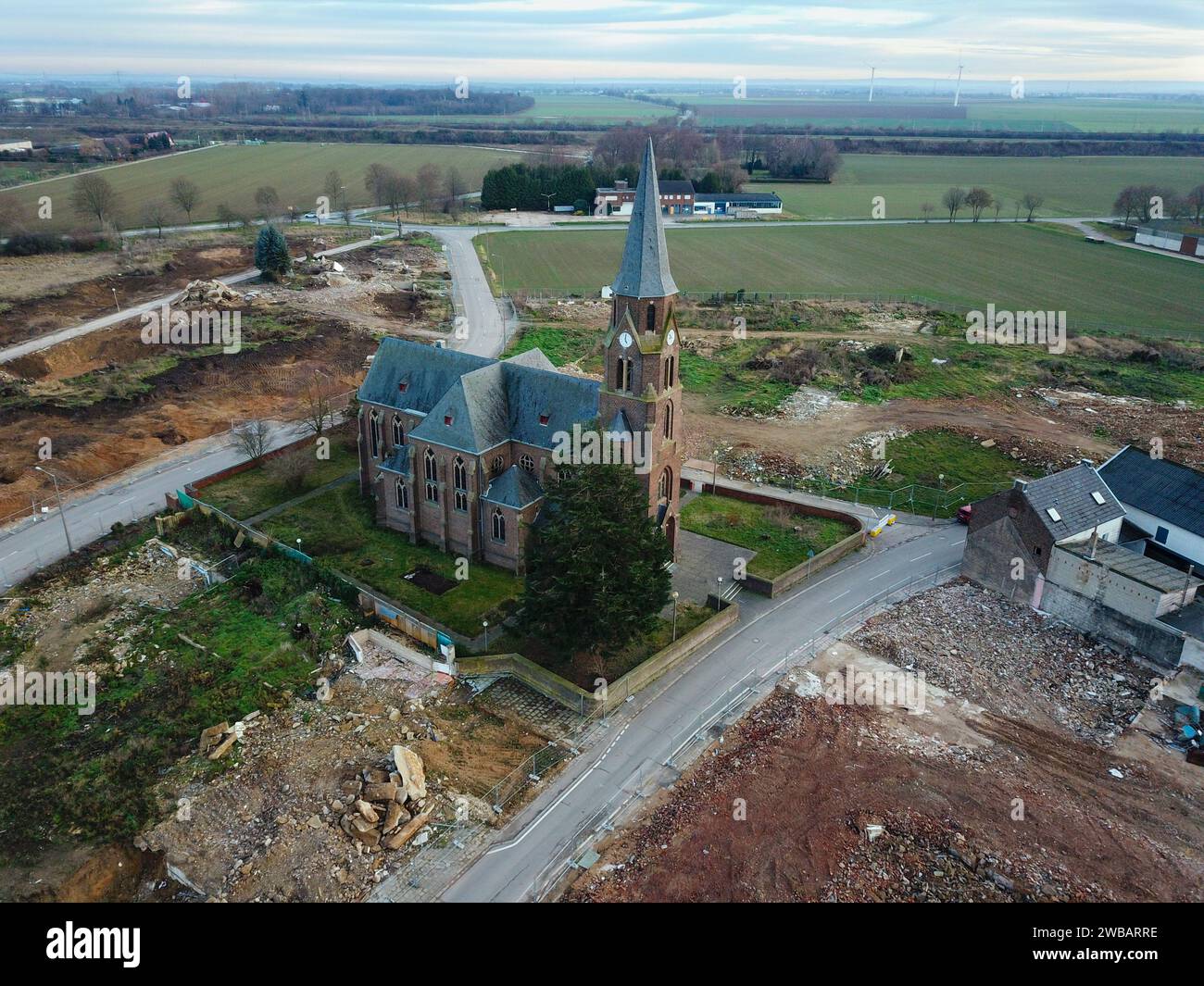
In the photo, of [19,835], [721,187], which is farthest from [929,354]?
[721,187]

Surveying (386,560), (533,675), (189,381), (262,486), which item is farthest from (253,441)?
(533,675)

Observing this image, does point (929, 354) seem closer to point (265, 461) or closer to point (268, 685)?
point (265, 461)

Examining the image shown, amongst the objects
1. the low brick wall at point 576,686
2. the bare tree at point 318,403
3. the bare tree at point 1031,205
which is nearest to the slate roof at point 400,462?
the bare tree at point 318,403

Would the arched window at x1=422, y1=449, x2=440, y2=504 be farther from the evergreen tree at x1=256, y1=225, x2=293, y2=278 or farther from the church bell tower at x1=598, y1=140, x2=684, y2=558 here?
the evergreen tree at x1=256, y1=225, x2=293, y2=278

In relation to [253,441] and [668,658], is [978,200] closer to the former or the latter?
[253,441]

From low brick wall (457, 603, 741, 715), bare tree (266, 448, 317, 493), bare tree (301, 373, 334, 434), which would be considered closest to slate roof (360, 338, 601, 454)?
bare tree (266, 448, 317, 493)
